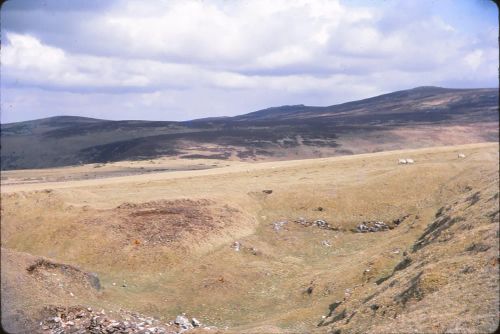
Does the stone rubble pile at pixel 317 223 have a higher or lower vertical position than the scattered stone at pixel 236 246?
higher

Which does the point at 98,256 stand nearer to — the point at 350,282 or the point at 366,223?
the point at 350,282

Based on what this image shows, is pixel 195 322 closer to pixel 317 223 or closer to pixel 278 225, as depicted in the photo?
pixel 278 225

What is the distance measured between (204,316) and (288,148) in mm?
117197

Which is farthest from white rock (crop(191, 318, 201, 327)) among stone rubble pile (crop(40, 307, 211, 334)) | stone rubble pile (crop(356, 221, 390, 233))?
stone rubble pile (crop(356, 221, 390, 233))

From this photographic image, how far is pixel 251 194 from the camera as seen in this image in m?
55.4

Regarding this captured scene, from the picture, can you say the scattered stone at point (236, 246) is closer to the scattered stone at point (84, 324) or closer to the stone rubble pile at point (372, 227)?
the stone rubble pile at point (372, 227)

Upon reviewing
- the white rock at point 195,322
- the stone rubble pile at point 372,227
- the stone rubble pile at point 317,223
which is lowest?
the white rock at point 195,322

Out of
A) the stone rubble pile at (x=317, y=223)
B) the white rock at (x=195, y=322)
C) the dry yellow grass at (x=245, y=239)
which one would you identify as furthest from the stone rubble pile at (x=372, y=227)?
the white rock at (x=195, y=322)

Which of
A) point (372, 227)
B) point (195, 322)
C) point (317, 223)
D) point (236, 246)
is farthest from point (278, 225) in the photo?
point (195, 322)

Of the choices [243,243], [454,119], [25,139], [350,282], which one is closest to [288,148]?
[454,119]

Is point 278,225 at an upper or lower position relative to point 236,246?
upper

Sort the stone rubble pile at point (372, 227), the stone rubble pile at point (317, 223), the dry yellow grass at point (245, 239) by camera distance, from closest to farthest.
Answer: the dry yellow grass at point (245, 239) < the stone rubble pile at point (372, 227) < the stone rubble pile at point (317, 223)

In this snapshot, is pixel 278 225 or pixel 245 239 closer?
pixel 245 239

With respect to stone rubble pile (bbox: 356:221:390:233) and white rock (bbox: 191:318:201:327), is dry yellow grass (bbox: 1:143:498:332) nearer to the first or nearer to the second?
stone rubble pile (bbox: 356:221:390:233)
